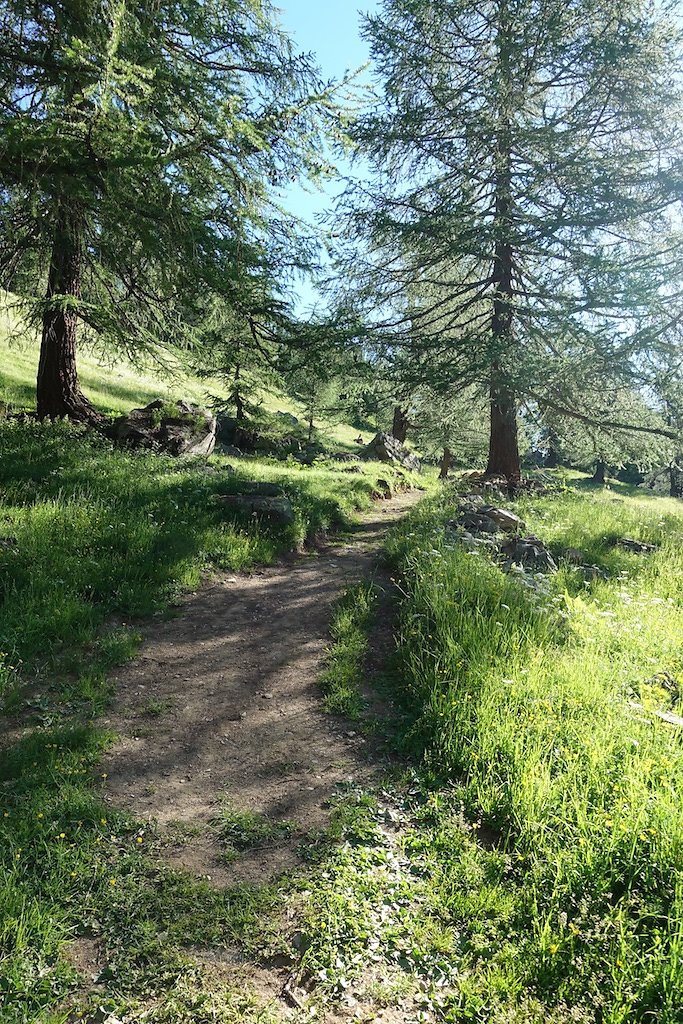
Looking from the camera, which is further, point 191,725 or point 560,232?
point 560,232

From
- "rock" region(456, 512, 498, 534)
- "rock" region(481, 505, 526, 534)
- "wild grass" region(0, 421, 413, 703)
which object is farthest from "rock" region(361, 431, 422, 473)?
"rock" region(456, 512, 498, 534)

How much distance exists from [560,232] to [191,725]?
12.0 meters

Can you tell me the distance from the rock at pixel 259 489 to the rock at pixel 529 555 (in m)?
4.53

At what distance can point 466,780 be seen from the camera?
13.3 feet

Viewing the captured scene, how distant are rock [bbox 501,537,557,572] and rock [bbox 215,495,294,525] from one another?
3860 mm

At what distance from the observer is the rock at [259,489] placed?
10.7m

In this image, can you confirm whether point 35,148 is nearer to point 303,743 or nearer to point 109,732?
point 109,732

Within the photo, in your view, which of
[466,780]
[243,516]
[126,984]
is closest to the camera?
[126,984]

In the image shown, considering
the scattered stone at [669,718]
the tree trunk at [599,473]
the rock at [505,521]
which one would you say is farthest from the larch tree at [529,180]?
the tree trunk at [599,473]

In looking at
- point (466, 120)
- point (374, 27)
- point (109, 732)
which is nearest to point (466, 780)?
point (109, 732)

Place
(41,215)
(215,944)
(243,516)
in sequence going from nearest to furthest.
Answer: (215,944)
(41,215)
(243,516)

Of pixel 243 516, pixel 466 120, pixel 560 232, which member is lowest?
pixel 243 516

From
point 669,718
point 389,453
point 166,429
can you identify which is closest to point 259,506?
point 166,429

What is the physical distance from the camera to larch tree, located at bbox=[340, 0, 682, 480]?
1091 centimetres
